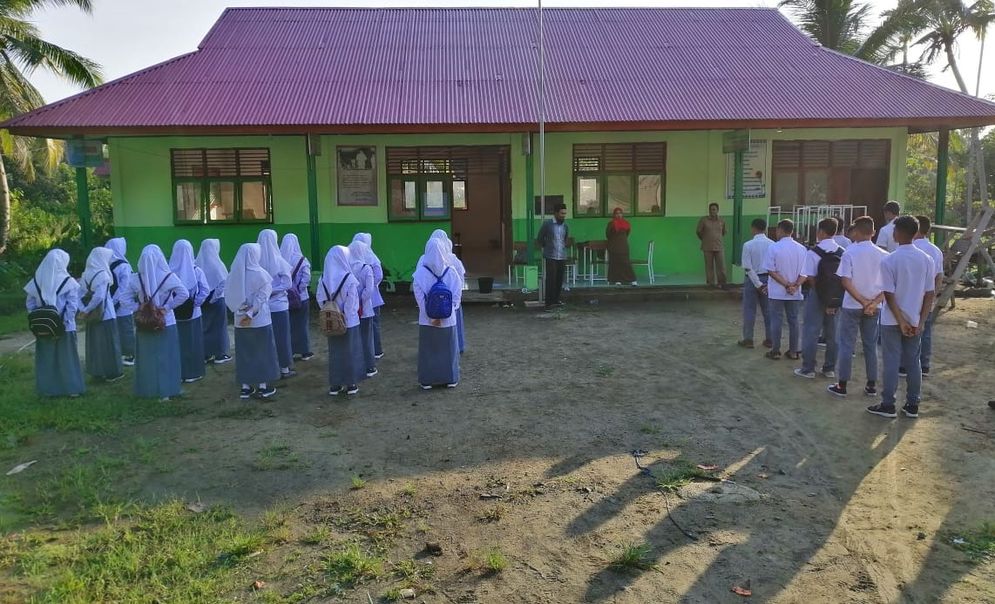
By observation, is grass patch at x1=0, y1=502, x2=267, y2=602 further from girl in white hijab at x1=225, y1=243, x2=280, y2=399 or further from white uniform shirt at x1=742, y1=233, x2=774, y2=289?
white uniform shirt at x1=742, y1=233, x2=774, y2=289

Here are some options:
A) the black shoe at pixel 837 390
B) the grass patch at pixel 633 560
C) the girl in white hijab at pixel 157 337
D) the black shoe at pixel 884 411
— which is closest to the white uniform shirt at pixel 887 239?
the black shoe at pixel 837 390

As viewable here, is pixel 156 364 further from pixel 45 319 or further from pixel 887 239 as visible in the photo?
pixel 887 239

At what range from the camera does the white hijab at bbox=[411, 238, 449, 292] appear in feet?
23.7

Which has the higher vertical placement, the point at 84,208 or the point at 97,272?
the point at 84,208

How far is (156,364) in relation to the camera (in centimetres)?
722

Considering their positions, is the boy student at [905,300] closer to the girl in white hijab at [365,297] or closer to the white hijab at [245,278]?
the girl in white hijab at [365,297]

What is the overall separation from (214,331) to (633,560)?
6.50 meters

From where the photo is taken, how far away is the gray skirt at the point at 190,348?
800 cm

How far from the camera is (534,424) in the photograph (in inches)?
253

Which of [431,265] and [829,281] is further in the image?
[829,281]

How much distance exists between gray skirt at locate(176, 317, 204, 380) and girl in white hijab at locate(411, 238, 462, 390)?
2.50m

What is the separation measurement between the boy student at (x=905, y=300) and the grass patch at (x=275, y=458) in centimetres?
484

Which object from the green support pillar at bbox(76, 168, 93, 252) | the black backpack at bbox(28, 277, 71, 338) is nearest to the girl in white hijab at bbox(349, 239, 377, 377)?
the black backpack at bbox(28, 277, 71, 338)

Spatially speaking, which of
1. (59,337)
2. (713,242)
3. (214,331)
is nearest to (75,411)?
(59,337)
